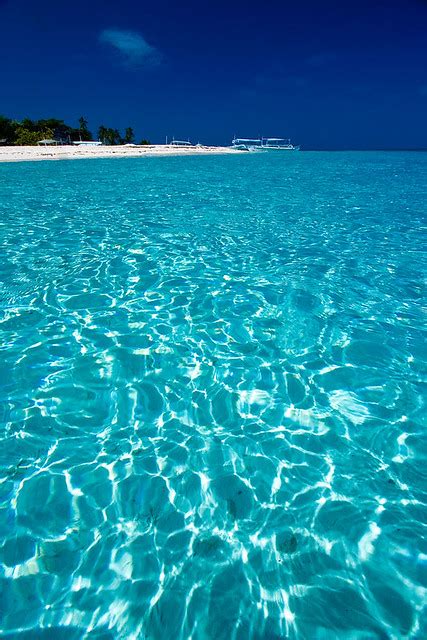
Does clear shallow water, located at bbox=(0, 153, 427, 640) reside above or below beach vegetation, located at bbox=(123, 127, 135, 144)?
below

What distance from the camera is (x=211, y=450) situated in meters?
4.16

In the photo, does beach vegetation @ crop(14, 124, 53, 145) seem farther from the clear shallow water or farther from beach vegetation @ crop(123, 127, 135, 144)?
the clear shallow water

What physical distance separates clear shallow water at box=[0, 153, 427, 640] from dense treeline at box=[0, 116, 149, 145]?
67913 mm

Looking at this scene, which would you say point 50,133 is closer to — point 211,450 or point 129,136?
point 129,136

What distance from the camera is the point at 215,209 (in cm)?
1655

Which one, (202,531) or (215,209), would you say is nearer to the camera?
(202,531)

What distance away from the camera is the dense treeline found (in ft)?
208

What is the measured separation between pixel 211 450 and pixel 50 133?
3267 inches

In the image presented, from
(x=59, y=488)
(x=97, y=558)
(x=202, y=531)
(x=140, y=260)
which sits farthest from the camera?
(x=140, y=260)

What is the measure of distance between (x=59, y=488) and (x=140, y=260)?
270 inches

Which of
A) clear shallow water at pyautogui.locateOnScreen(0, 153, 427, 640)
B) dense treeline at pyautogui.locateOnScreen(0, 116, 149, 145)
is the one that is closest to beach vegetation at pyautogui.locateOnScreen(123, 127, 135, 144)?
dense treeline at pyautogui.locateOnScreen(0, 116, 149, 145)

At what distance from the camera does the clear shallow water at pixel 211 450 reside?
9.48ft

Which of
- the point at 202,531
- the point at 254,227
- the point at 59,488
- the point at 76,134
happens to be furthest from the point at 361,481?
the point at 76,134

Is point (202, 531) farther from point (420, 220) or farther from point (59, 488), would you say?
point (420, 220)
